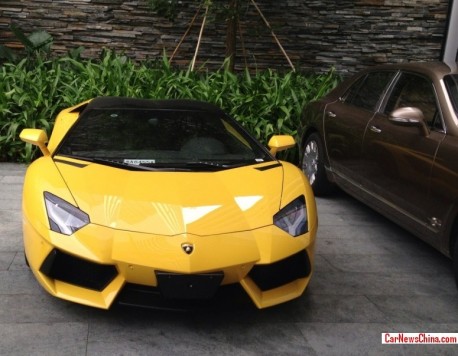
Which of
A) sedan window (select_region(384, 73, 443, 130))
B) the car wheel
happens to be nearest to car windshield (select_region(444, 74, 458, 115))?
sedan window (select_region(384, 73, 443, 130))

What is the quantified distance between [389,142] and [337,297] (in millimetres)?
1532

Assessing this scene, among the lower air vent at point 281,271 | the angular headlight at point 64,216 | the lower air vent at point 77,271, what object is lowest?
the lower air vent at point 281,271

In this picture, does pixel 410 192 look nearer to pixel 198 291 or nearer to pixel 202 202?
pixel 202 202

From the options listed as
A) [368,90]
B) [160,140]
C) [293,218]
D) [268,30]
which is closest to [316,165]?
[368,90]

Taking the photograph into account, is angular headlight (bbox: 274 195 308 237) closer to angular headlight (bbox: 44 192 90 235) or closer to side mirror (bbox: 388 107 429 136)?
angular headlight (bbox: 44 192 90 235)

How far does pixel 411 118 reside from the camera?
4.16 meters

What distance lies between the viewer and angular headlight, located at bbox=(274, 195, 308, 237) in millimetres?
3158

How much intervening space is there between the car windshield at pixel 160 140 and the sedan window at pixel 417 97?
1364 millimetres

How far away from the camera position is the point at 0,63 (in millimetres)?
9203

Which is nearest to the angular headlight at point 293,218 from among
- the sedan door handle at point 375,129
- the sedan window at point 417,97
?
the sedan window at point 417,97

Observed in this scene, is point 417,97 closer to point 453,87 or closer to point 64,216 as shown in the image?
point 453,87

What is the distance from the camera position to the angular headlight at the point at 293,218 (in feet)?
10.4

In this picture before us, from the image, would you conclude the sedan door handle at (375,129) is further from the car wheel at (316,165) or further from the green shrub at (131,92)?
the green shrub at (131,92)

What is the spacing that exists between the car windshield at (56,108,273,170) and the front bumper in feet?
2.40
